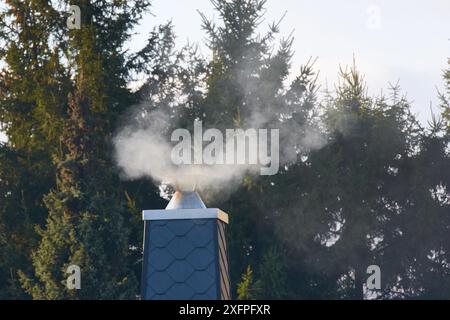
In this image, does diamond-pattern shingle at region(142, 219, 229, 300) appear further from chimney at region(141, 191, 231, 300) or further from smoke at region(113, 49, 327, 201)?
smoke at region(113, 49, 327, 201)

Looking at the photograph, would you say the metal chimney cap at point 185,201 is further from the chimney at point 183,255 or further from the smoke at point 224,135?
the smoke at point 224,135

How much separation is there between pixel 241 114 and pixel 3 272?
7669 mm

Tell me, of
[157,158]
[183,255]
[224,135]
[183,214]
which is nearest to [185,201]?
[183,214]

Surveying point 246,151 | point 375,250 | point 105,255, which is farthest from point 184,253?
point 375,250

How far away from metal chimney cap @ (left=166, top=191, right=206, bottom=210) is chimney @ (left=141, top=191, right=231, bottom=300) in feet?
0.20

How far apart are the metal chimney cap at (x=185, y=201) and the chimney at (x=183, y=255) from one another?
60 millimetres

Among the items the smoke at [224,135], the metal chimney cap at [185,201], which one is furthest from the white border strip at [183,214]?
the smoke at [224,135]

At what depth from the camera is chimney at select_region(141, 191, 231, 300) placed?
9156mm

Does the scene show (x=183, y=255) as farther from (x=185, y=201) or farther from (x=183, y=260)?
(x=185, y=201)

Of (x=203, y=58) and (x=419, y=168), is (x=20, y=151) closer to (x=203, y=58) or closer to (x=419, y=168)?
(x=203, y=58)

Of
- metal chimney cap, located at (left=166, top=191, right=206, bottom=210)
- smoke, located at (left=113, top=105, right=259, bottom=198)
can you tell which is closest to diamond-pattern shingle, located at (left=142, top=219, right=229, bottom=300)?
metal chimney cap, located at (left=166, top=191, right=206, bottom=210)

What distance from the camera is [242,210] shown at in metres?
29.1

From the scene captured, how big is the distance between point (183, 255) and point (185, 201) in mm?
498

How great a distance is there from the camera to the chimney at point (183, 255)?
916 cm
